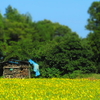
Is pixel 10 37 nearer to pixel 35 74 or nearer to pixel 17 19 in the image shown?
pixel 17 19

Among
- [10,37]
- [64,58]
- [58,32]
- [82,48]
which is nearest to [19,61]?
[64,58]

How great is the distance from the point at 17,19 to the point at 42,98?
45.7 meters

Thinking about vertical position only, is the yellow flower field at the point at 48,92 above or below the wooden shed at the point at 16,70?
below

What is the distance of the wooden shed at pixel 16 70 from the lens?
1342 inches

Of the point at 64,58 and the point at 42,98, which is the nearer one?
the point at 42,98

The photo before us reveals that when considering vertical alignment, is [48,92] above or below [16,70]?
below

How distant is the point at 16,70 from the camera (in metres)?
34.3

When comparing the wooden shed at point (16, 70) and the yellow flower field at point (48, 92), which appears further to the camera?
the wooden shed at point (16, 70)

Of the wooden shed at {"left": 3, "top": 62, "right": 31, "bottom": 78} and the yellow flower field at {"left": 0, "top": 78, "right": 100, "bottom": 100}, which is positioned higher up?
the wooden shed at {"left": 3, "top": 62, "right": 31, "bottom": 78}

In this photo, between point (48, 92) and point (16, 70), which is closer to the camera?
point (48, 92)

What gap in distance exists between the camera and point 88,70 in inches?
1367

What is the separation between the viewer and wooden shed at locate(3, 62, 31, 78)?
34.1 meters

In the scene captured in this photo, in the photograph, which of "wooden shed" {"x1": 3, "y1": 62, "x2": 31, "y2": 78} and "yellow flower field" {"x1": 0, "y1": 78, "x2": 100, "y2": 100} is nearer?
"yellow flower field" {"x1": 0, "y1": 78, "x2": 100, "y2": 100}

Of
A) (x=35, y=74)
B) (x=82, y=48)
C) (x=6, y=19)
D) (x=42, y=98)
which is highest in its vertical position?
(x=6, y=19)
